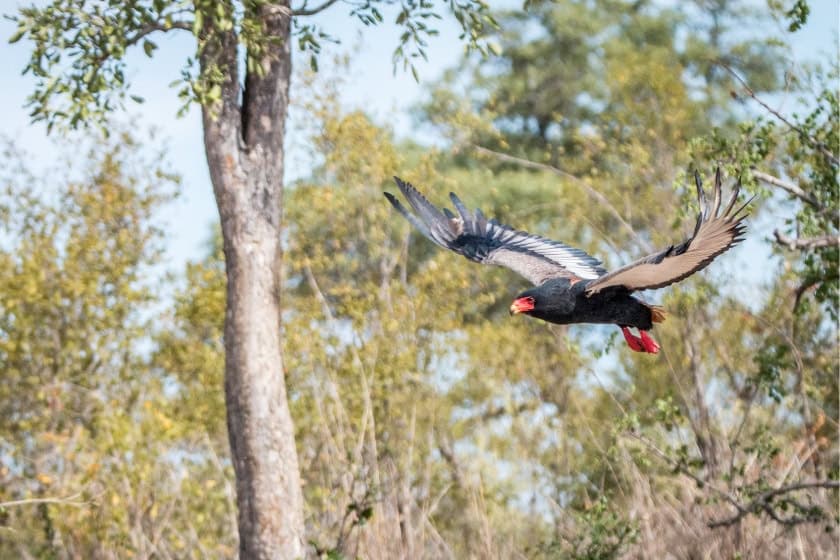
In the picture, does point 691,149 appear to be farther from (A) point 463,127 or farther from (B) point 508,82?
(B) point 508,82

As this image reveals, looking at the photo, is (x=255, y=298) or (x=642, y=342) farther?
(x=255, y=298)

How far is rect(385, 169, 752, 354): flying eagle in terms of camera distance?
5.78 metres

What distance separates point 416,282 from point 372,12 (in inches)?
186

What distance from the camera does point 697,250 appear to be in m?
5.83

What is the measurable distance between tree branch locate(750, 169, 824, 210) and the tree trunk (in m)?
3.79

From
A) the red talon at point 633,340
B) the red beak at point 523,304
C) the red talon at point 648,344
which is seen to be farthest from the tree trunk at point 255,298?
the red beak at point 523,304

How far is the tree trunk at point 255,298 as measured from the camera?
10062 millimetres

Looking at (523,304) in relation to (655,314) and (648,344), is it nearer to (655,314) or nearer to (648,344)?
(655,314)

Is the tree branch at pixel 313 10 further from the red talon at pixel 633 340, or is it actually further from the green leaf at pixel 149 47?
the red talon at pixel 633 340

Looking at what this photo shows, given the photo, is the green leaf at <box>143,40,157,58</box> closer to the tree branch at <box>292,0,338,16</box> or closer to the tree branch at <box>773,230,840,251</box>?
the tree branch at <box>292,0,338,16</box>

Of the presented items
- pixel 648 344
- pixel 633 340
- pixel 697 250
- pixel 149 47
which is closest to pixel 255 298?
pixel 149 47

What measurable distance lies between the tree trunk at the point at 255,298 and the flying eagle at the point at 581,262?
2.50 meters

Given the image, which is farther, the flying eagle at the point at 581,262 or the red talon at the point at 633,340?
the red talon at the point at 633,340

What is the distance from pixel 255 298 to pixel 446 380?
4.86 meters
